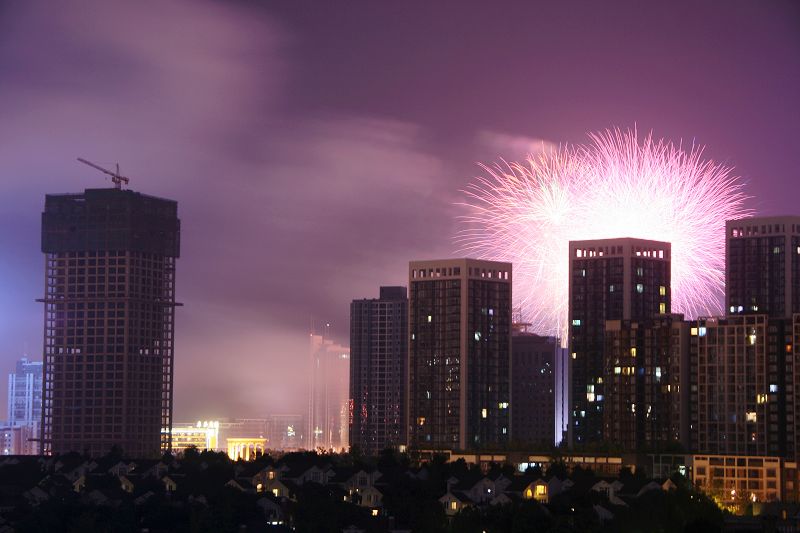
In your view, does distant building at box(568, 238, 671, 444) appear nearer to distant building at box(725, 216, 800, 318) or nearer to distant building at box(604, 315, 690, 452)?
distant building at box(604, 315, 690, 452)

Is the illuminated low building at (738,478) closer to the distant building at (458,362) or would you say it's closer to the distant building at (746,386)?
the distant building at (746,386)

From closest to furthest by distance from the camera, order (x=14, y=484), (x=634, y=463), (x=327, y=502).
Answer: (x=327, y=502), (x=14, y=484), (x=634, y=463)

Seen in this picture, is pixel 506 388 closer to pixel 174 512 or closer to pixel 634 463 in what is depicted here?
pixel 634 463

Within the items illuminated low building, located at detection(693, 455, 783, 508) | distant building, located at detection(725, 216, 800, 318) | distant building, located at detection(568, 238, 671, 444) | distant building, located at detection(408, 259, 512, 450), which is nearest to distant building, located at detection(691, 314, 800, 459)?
illuminated low building, located at detection(693, 455, 783, 508)

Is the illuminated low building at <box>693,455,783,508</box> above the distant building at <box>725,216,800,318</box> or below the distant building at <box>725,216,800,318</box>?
below

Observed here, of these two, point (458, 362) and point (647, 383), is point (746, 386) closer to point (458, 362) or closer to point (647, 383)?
point (647, 383)

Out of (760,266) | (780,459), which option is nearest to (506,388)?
(760,266)
